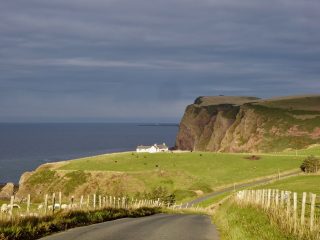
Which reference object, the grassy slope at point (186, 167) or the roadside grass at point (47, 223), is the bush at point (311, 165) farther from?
the roadside grass at point (47, 223)

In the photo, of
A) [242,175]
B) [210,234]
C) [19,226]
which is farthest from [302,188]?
[19,226]

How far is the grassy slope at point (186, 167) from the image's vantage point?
398 feet

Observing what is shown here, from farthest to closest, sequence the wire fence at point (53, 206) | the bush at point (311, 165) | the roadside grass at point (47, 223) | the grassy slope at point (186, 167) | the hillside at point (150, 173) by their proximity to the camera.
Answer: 1. the bush at point (311, 165)
2. the grassy slope at point (186, 167)
3. the hillside at point (150, 173)
4. the wire fence at point (53, 206)
5. the roadside grass at point (47, 223)

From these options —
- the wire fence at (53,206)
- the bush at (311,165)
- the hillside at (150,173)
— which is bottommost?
the hillside at (150,173)

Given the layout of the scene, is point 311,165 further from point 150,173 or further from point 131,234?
point 131,234

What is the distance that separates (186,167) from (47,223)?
11494 cm

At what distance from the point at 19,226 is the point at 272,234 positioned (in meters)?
9.88

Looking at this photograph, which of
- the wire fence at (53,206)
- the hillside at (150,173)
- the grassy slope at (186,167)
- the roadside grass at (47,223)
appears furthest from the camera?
the grassy slope at (186,167)

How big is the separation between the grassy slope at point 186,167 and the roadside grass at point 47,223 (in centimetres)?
7913

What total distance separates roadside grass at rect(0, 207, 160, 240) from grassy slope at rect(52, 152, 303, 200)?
79.1 m

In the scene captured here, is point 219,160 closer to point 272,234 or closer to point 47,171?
point 47,171

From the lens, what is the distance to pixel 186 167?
453ft

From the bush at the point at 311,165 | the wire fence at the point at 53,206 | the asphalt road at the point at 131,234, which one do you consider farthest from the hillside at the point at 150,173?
the asphalt road at the point at 131,234

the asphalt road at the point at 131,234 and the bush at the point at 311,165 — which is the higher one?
the asphalt road at the point at 131,234
